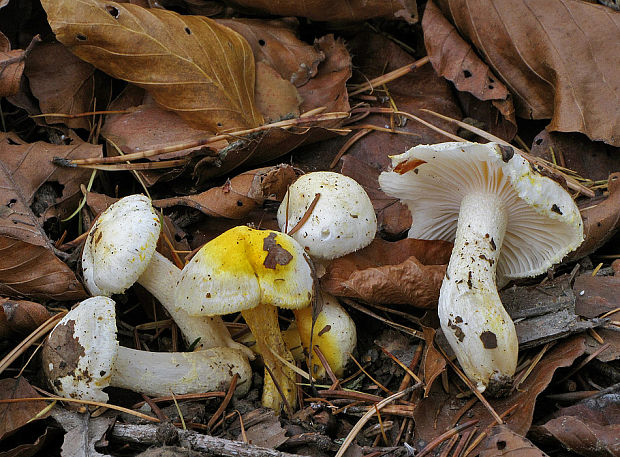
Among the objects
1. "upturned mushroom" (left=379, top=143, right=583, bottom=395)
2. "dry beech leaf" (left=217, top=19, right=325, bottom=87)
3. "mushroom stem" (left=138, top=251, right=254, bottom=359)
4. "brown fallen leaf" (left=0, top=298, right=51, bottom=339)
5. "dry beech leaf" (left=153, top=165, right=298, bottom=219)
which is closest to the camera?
"upturned mushroom" (left=379, top=143, right=583, bottom=395)

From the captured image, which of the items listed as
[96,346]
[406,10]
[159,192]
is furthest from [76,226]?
[406,10]

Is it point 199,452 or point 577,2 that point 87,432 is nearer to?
point 199,452

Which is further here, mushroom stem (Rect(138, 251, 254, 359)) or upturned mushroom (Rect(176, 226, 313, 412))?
mushroom stem (Rect(138, 251, 254, 359))

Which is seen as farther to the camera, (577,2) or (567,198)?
(577,2)

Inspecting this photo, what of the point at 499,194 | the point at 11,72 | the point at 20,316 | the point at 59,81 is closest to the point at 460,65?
the point at 499,194

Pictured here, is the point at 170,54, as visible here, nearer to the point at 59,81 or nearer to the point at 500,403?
the point at 59,81

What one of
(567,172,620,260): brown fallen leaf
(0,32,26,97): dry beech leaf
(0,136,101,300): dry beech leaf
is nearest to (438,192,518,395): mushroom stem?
(567,172,620,260): brown fallen leaf

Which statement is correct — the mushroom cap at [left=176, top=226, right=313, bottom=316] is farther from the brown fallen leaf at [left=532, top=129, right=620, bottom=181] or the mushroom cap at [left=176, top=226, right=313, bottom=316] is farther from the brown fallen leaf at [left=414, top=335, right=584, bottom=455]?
the brown fallen leaf at [left=532, top=129, right=620, bottom=181]
